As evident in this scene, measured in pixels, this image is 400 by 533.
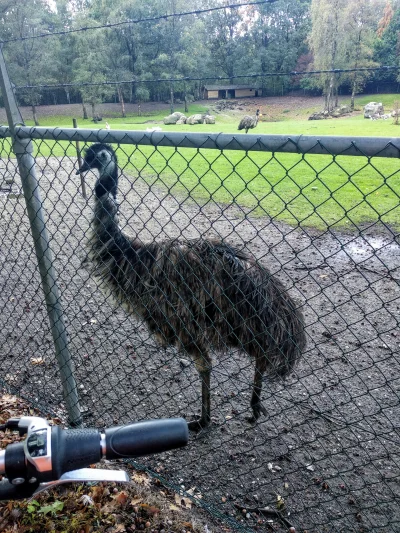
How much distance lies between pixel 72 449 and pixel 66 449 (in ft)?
0.05

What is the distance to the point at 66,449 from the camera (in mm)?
1046

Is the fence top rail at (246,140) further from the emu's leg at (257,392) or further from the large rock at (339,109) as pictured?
the large rock at (339,109)

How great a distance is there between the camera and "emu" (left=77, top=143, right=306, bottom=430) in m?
3.30

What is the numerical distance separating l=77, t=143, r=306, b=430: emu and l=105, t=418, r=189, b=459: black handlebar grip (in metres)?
2.01

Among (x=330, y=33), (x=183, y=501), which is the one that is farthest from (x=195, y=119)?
(x=183, y=501)

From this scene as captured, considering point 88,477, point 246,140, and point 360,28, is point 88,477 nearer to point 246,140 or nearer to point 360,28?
point 246,140

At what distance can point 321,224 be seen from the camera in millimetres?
8266

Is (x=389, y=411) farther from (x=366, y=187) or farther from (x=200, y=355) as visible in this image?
(x=366, y=187)

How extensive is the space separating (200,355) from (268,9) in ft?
29.0

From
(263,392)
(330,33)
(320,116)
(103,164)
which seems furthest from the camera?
(320,116)

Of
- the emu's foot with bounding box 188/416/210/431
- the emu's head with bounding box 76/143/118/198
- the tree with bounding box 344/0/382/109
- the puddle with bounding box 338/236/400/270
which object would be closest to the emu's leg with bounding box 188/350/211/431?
the emu's foot with bounding box 188/416/210/431

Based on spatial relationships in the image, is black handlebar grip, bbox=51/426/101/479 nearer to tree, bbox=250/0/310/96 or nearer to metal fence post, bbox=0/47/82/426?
metal fence post, bbox=0/47/82/426

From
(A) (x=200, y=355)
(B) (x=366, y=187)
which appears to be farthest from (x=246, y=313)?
(B) (x=366, y=187)

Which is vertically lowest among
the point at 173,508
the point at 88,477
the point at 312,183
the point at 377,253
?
the point at 377,253
